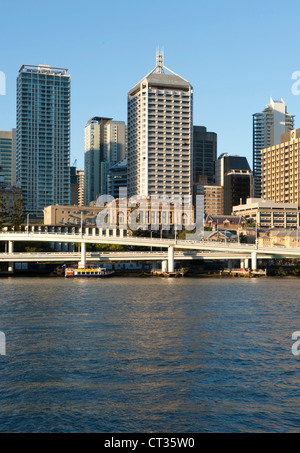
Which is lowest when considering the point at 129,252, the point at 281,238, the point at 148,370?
the point at 148,370

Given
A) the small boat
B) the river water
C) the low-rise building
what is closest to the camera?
the river water

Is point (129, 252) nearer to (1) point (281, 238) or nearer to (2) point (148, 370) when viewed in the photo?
(1) point (281, 238)

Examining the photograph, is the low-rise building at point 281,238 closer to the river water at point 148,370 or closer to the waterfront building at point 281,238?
the waterfront building at point 281,238

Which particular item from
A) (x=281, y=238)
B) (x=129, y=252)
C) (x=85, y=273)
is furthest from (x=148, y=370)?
(x=281, y=238)

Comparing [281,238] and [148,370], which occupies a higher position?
[281,238]

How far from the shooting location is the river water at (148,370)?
93.1ft

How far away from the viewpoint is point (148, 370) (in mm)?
36344

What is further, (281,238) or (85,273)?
(281,238)

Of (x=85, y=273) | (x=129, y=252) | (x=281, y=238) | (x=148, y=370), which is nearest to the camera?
(x=148, y=370)

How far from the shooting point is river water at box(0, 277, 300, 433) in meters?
28.4

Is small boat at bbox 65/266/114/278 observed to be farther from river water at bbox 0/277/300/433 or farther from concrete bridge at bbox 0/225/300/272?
river water at bbox 0/277/300/433

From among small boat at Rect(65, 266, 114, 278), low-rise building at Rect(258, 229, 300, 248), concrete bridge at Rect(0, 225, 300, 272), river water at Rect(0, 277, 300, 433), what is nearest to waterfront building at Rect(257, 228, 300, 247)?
low-rise building at Rect(258, 229, 300, 248)

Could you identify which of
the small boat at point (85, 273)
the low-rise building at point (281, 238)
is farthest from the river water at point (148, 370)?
the low-rise building at point (281, 238)

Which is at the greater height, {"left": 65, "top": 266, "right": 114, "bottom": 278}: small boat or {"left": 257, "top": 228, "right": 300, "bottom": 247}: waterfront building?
{"left": 257, "top": 228, "right": 300, "bottom": 247}: waterfront building
